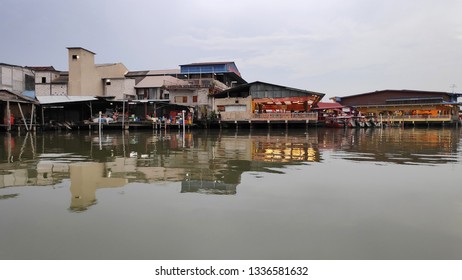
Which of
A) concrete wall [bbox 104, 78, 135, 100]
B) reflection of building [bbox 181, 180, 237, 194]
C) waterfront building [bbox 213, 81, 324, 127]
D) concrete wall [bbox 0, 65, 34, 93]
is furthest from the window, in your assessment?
reflection of building [bbox 181, 180, 237, 194]

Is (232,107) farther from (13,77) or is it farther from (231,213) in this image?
(231,213)

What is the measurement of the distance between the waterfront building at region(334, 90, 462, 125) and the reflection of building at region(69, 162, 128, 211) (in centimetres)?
4081

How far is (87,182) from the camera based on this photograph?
24.6 ft

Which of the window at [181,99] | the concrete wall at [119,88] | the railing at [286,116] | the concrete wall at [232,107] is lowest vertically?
the railing at [286,116]

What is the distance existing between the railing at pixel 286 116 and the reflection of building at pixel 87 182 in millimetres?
28204

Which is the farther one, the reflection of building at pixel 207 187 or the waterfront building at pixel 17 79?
the waterfront building at pixel 17 79

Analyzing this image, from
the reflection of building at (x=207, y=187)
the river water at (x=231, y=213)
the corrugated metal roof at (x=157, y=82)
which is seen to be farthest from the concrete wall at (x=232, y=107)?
the reflection of building at (x=207, y=187)

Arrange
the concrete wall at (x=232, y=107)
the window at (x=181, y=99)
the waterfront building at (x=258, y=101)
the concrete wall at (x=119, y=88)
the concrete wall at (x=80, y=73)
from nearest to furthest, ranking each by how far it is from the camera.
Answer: the waterfront building at (x=258, y=101) < the concrete wall at (x=232, y=107) < the concrete wall at (x=80, y=73) < the window at (x=181, y=99) < the concrete wall at (x=119, y=88)

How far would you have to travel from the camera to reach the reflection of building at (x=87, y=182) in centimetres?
591

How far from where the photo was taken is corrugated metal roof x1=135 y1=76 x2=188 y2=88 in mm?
41372

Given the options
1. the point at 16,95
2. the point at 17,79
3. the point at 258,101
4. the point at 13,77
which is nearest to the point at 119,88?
the point at 17,79

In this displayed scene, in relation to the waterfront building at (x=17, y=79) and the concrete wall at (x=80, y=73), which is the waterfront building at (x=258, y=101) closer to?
the concrete wall at (x=80, y=73)

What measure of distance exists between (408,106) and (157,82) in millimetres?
33674

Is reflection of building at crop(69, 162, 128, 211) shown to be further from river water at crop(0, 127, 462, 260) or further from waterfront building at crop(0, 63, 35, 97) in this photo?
waterfront building at crop(0, 63, 35, 97)
